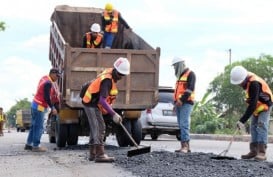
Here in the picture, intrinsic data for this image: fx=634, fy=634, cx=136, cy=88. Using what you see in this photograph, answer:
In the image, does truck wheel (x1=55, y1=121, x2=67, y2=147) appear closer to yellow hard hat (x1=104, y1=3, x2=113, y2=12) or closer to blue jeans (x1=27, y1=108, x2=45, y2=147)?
blue jeans (x1=27, y1=108, x2=45, y2=147)

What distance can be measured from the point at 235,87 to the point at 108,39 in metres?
46.6

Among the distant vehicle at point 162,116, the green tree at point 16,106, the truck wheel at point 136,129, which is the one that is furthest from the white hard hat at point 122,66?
the green tree at point 16,106

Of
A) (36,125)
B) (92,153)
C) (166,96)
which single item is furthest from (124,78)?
(166,96)

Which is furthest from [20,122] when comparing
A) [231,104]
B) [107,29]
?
[107,29]

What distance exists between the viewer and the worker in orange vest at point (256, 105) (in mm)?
9633

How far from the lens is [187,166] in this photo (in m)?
8.27

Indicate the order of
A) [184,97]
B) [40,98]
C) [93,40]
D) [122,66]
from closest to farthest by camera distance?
[122,66] → [184,97] → [40,98] → [93,40]

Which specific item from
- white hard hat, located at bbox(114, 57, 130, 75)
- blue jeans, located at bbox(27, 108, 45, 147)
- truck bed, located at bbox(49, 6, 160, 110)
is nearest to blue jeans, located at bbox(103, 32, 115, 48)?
truck bed, located at bbox(49, 6, 160, 110)

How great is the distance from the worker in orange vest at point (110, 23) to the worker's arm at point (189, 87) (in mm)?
3385

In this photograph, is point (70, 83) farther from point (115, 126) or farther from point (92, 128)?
point (92, 128)

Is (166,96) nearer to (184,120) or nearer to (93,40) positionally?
(93,40)

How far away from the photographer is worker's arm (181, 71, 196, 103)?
10812 millimetres

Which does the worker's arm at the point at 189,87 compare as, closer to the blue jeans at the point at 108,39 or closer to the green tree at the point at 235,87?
the blue jeans at the point at 108,39

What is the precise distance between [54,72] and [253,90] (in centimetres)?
418
